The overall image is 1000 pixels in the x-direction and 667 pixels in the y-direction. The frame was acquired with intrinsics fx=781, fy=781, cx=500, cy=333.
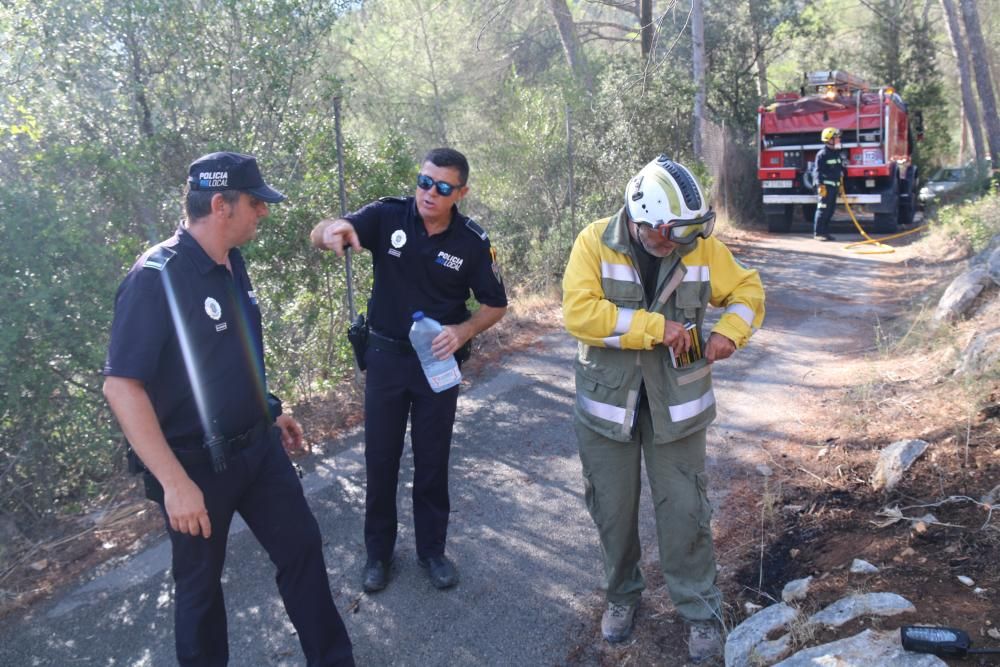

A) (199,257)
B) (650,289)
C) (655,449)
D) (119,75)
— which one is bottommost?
(655,449)

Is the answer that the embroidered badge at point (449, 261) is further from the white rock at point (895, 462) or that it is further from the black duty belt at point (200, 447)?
the white rock at point (895, 462)

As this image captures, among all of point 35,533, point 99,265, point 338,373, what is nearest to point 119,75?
point 99,265

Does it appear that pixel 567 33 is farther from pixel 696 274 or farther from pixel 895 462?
pixel 696 274

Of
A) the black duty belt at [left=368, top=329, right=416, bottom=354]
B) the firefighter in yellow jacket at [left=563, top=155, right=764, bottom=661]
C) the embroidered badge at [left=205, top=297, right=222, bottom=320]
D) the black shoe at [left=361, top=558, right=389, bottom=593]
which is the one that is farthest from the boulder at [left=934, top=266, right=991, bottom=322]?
the embroidered badge at [left=205, top=297, right=222, bottom=320]

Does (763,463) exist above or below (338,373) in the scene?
below

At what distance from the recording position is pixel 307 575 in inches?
116

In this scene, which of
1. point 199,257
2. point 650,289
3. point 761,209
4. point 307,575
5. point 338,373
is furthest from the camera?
point 761,209

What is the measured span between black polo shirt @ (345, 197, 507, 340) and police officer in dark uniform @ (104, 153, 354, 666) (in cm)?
77

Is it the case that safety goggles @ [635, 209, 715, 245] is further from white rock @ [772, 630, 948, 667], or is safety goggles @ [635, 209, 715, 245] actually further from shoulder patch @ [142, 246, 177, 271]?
shoulder patch @ [142, 246, 177, 271]

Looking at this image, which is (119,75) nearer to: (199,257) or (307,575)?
(199,257)

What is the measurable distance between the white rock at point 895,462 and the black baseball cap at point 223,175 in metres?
3.40

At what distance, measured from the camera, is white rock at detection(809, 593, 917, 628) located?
2848 millimetres

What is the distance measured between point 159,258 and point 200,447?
657 millimetres

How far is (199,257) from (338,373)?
4.05 meters
